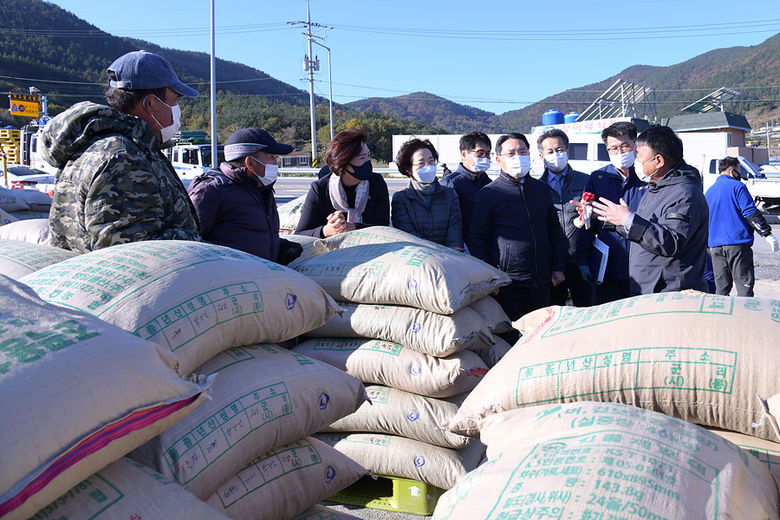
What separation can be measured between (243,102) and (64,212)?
6447 centimetres

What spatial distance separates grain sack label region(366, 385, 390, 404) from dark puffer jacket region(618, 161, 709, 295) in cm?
140

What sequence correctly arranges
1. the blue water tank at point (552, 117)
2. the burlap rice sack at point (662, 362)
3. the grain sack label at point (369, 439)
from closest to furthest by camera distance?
the burlap rice sack at point (662, 362) < the grain sack label at point (369, 439) < the blue water tank at point (552, 117)

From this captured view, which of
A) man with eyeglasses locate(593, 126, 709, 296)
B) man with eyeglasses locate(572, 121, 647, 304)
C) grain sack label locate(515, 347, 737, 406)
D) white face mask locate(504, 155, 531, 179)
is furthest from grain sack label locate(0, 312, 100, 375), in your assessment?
man with eyeglasses locate(572, 121, 647, 304)

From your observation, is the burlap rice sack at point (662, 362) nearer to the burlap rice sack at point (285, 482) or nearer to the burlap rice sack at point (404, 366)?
the burlap rice sack at point (285, 482)

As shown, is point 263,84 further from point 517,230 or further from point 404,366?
point 404,366

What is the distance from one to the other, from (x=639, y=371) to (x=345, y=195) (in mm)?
2270

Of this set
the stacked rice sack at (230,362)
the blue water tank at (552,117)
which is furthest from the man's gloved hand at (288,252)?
the blue water tank at (552,117)

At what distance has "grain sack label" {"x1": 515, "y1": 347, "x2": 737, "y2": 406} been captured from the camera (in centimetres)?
145

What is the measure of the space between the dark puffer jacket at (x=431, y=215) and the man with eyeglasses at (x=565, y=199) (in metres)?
0.70

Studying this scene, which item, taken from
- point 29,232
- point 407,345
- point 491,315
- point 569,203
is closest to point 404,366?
point 407,345

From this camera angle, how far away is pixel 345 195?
11.5 feet

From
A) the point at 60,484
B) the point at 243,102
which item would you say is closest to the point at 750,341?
the point at 60,484

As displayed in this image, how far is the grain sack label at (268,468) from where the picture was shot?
173cm

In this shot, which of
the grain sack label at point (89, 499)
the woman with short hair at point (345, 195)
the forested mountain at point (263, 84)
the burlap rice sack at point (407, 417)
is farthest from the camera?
the forested mountain at point (263, 84)
